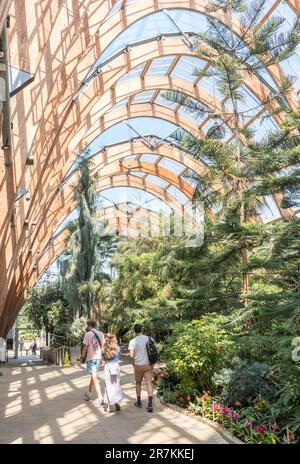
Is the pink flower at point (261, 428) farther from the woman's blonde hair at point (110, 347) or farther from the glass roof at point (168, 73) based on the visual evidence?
the glass roof at point (168, 73)

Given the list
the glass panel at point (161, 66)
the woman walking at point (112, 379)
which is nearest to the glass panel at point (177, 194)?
the glass panel at point (161, 66)

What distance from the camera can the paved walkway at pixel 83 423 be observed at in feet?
16.3

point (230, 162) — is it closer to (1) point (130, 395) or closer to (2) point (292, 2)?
(1) point (130, 395)

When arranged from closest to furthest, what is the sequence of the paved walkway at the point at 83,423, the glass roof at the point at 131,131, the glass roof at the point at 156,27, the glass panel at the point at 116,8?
the paved walkway at the point at 83,423, the glass panel at the point at 116,8, the glass roof at the point at 156,27, the glass roof at the point at 131,131

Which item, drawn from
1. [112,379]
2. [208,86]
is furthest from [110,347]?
[208,86]

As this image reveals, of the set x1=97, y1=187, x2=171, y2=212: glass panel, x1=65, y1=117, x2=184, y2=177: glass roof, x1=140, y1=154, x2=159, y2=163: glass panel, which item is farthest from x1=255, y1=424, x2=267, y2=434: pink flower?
x1=97, y1=187, x2=171, y2=212: glass panel

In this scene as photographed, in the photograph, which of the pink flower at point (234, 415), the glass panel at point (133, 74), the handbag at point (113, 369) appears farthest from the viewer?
the glass panel at point (133, 74)

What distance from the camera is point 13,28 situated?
6406 mm

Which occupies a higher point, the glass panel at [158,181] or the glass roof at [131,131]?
the glass roof at [131,131]

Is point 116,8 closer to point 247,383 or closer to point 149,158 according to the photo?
point 247,383

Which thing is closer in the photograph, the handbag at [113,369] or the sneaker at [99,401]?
the handbag at [113,369]

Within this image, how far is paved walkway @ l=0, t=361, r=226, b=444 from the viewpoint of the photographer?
16.3 ft

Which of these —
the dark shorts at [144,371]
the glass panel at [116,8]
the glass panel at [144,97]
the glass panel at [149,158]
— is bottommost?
the dark shorts at [144,371]
